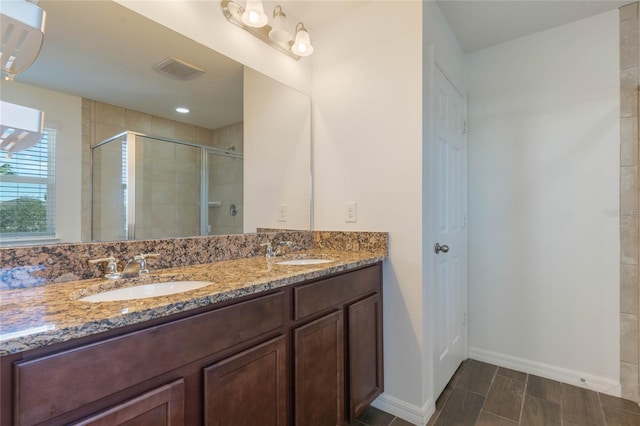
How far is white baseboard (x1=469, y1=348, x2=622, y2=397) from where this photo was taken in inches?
74.9

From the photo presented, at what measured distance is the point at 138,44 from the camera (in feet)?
4.38

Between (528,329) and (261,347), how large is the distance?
6.63 feet

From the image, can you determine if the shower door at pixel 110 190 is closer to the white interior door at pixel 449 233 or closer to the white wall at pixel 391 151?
the white wall at pixel 391 151

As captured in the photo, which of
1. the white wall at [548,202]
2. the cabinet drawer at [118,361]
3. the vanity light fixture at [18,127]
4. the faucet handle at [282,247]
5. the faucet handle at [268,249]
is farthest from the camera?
the white wall at [548,202]

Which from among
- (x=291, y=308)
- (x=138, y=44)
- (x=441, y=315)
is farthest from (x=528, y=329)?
(x=138, y=44)

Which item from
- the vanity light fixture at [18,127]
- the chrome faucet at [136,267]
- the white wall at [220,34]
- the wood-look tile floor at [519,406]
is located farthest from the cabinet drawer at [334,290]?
the white wall at [220,34]

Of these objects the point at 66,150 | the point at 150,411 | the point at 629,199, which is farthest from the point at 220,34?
the point at 629,199

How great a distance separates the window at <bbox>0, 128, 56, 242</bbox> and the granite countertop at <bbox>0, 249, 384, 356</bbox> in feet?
0.66

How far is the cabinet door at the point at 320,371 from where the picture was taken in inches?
47.7

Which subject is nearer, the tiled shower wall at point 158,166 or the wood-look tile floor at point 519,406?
the tiled shower wall at point 158,166

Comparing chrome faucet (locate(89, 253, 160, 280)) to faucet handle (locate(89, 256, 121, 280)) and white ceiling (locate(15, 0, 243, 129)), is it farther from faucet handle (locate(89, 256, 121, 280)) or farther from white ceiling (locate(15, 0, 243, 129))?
white ceiling (locate(15, 0, 243, 129))

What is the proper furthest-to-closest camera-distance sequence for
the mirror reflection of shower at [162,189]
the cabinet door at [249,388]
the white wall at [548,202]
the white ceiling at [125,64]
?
the white wall at [548,202] < the mirror reflection of shower at [162,189] < the white ceiling at [125,64] < the cabinet door at [249,388]

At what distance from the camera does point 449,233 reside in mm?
2020

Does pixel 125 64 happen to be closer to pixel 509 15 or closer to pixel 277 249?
pixel 277 249
